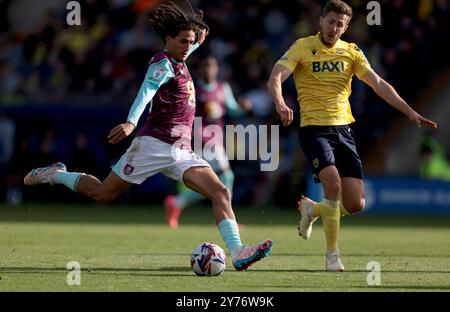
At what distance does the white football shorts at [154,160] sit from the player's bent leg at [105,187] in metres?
0.12

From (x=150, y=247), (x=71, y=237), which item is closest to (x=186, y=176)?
(x=150, y=247)

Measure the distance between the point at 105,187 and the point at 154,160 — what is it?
584 millimetres

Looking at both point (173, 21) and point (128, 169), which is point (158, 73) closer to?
point (173, 21)

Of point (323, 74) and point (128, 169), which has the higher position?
point (323, 74)

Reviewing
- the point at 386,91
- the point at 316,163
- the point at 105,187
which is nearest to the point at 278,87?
the point at 316,163

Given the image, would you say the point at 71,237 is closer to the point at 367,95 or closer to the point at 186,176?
the point at 186,176

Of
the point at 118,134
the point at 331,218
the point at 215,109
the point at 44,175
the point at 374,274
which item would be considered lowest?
the point at 374,274

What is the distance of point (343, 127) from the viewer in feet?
33.3

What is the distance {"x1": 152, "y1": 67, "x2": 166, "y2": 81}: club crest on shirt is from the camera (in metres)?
8.92

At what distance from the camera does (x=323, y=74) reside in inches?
398

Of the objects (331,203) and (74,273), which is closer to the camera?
(74,273)

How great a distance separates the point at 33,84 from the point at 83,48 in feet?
4.83

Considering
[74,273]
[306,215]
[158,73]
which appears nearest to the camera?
[74,273]

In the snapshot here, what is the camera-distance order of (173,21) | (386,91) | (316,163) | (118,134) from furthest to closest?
(386,91) < (316,163) < (173,21) < (118,134)
